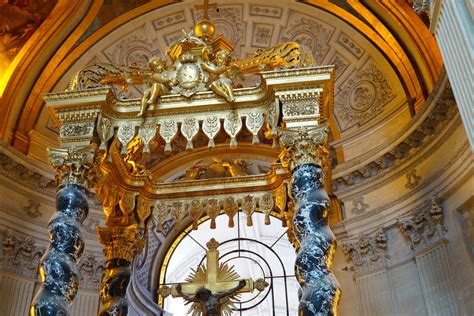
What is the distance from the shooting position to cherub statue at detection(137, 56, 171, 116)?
6.66 m

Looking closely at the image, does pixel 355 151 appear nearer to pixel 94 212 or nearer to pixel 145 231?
pixel 145 231

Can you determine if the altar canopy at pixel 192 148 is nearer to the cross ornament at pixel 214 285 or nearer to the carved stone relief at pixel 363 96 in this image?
the cross ornament at pixel 214 285

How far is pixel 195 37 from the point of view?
732cm

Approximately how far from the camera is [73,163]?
6.27m

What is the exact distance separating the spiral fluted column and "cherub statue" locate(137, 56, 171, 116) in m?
1.61

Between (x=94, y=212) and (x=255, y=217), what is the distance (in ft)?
12.9

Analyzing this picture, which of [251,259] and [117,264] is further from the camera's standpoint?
[251,259]

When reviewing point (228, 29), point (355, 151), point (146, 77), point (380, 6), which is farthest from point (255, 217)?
point (146, 77)

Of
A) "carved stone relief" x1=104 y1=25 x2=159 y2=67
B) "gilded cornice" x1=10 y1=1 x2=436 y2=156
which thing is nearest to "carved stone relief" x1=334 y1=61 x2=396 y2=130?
"gilded cornice" x1=10 y1=1 x2=436 y2=156

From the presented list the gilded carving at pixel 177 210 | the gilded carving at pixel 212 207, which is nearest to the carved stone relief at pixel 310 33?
the gilded carving at pixel 212 207

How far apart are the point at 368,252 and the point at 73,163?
15.7 ft

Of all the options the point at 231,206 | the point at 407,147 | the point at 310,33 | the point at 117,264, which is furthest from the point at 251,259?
the point at 310,33

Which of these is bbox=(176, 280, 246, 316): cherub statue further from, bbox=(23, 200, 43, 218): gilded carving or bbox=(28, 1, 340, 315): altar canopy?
bbox=(23, 200, 43, 218): gilded carving

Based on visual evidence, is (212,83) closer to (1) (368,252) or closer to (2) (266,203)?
(2) (266,203)
